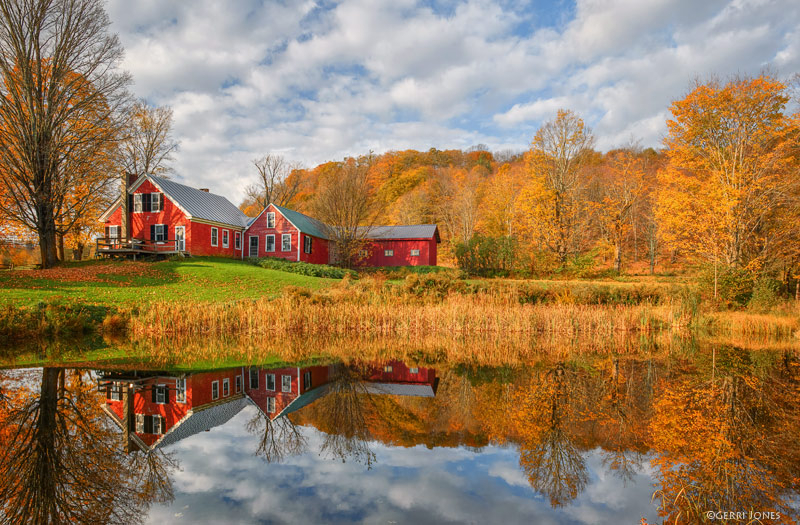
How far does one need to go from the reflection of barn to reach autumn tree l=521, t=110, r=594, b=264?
24.2 meters

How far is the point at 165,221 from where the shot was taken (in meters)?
31.7

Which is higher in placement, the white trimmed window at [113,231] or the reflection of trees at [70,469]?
the white trimmed window at [113,231]

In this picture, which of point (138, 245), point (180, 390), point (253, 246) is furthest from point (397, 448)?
point (253, 246)

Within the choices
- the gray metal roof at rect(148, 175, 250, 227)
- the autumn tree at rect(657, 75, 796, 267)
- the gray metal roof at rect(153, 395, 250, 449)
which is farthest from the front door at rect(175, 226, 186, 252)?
the autumn tree at rect(657, 75, 796, 267)

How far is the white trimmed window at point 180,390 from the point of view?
779 cm

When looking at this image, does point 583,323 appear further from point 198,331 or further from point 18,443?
point 18,443

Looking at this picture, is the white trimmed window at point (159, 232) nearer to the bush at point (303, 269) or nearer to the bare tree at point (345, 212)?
the bush at point (303, 269)

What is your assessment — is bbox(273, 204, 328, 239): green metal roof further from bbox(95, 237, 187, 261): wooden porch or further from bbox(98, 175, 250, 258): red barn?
bbox(95, 237, 187, 261): wooden porch

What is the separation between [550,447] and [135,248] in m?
31.0

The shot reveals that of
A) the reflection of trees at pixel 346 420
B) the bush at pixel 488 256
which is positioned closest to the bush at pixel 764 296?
the reflection of trees at pixel 346 420

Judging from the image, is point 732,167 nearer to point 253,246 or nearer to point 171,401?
point 171,401

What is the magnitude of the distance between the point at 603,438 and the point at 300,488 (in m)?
4.07

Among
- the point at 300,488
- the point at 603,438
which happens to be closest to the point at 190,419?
the point at 300,488

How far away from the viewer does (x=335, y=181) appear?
37.5m
